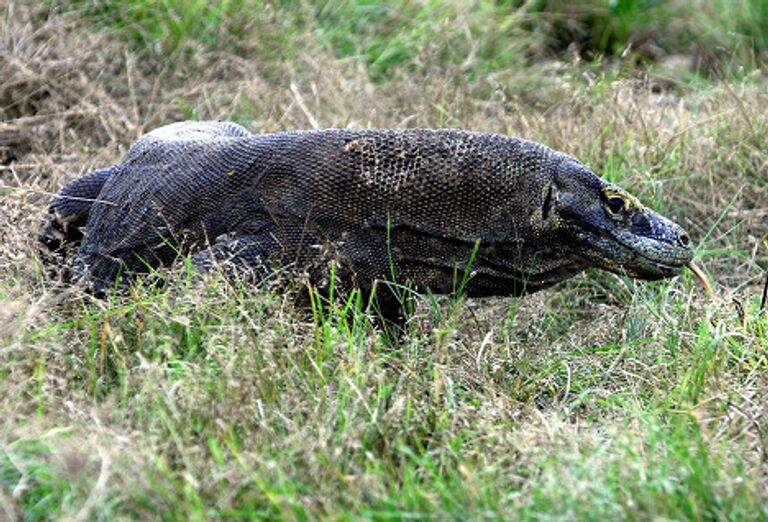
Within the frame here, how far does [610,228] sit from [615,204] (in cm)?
9

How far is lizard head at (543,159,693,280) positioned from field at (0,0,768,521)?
27cm

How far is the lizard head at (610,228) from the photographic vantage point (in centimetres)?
434

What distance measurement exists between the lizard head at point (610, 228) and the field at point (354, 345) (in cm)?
27

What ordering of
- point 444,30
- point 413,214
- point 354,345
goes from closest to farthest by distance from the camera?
point 354,345
point 413,214
point 444,30

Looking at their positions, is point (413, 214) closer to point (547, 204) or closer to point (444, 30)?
point (547, 204)

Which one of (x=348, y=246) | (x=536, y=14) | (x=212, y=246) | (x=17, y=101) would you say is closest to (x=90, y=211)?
(x=212, y=246)

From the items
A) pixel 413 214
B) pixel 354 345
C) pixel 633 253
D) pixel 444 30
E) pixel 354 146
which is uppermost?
pixel 354 146

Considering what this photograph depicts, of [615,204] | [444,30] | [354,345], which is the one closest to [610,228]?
[615,204]

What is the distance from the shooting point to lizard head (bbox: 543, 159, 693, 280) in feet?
14.2

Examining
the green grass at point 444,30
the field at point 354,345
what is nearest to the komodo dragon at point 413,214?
the field at point 354,345

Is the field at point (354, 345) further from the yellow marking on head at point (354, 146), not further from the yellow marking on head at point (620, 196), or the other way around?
the yellow marking on head at point (354, 146)

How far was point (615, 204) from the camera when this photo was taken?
14.3 ft

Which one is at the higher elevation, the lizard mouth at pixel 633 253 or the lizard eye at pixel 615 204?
the lizard eye at pixel 615 204

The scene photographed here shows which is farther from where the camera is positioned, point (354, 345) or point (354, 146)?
point (354, 146)
